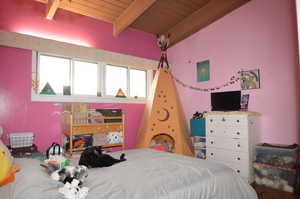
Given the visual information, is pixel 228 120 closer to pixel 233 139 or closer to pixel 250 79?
pixel 233 139

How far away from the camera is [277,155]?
8.13ft

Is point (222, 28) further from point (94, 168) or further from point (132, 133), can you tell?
point (94, 168)

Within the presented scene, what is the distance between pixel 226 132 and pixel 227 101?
19.3 inches

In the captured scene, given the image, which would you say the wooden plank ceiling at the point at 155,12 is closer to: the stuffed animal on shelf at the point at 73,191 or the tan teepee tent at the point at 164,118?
the tan teepee tent at the point at 164,118

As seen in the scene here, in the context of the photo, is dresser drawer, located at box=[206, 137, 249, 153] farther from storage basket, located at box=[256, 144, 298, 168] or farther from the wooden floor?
the wooden floor

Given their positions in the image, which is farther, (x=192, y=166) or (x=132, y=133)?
(x=132, y=133)

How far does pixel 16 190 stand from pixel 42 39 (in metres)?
2.39

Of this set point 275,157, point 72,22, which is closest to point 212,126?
point 275,157

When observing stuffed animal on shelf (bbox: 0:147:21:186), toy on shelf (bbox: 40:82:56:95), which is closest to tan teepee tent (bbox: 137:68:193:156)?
toy on shelf (bbox: 40:82:56:95)

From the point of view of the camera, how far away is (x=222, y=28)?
3.42 meters

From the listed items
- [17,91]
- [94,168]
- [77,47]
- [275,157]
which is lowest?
[275,157]

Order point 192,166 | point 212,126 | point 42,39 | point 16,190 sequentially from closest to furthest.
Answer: point 16,190
point 192,166
point 42,39
point 212,126

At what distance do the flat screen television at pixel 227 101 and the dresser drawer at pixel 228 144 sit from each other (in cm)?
48

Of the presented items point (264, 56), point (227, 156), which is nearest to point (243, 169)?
point (227, 156)
